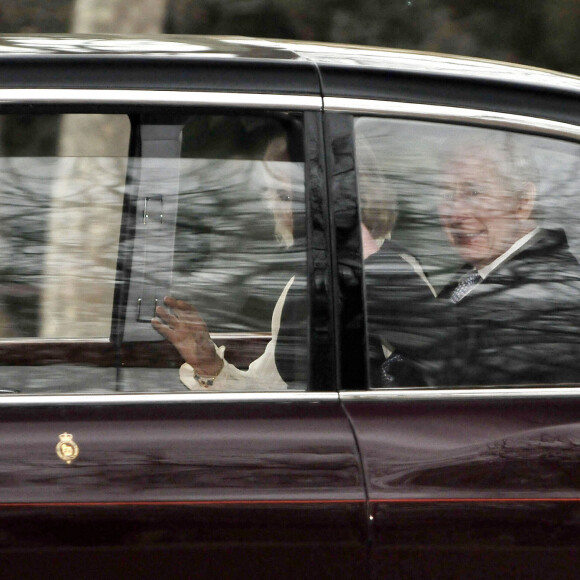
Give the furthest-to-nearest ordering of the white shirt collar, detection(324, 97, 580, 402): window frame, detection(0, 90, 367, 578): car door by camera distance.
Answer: the white shirt collar, detection(324, 97, 580, 402): window frame, detection(0, 90, 367, 578): car door

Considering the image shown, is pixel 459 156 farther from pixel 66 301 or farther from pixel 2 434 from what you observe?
pixel 2 434

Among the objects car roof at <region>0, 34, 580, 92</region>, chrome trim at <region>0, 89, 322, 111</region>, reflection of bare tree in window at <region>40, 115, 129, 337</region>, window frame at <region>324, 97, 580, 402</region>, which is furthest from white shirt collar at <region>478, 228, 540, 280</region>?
reflection of bare tree in window at <region>40, 115, 129, 337</region>

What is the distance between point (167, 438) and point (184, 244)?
15.6 inches

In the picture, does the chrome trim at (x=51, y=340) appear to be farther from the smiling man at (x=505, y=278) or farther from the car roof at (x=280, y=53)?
the smiling man at (x=505, y=278)

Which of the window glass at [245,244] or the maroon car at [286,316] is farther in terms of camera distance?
the window glass at [245,244]

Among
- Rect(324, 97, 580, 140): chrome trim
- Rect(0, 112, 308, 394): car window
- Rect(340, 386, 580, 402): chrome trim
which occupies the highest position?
Rect(324, 97, 580, 140): chrome trim

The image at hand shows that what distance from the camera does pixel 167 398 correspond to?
2201mm

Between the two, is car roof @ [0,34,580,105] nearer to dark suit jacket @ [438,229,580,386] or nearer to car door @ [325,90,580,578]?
car door @ [325,90,580,578]

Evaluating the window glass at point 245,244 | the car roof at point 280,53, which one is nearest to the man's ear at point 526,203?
the car roof at point 280,53

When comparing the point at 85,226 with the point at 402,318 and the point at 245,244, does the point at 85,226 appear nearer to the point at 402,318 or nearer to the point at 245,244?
the point at 245,244

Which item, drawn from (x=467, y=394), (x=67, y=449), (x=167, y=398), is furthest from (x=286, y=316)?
(x=67, y=449)

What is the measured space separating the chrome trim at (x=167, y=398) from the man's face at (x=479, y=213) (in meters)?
0.44

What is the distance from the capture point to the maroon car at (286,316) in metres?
2.12

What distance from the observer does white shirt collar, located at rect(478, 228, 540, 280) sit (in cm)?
233
